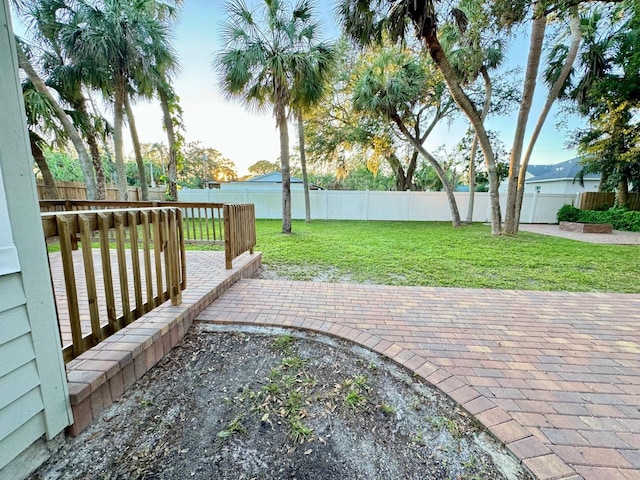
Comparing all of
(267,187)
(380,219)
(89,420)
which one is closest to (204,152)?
(267,187)

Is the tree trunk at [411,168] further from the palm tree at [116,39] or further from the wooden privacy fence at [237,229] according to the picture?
the wooden privacy fence at [237,229]

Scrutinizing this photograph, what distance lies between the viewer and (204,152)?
37.7 metres

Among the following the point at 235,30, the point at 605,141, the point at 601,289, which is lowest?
the point at 601,289

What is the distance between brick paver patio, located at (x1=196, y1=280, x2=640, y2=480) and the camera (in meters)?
1.43

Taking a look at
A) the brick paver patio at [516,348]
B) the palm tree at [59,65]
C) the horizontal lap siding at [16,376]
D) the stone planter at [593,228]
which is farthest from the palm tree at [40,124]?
the stone planter at [593,228]

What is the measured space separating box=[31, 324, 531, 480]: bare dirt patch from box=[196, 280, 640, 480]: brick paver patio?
0.22m

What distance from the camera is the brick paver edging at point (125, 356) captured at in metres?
1.48

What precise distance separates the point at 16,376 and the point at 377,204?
44.2ft

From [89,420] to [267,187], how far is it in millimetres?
17234

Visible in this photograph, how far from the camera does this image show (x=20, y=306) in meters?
1.17

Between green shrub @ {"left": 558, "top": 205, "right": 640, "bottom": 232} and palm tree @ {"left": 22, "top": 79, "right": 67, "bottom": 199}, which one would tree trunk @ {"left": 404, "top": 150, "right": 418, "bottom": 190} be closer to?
green shrub @ {"left": 558, "top": 205, "right": 640, "bottom": 232}

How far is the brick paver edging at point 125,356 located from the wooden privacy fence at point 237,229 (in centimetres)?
78

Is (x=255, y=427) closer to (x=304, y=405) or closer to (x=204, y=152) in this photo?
(x=304, y=405)

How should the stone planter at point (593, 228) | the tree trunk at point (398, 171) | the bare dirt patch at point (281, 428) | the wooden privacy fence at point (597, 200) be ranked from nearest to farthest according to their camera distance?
the bare dirt patch at point (281, 428) < the stone planter at point (593, 228) < the wooden privacy fence at point (597, 200) < the tree trunk at point (398, 171)
